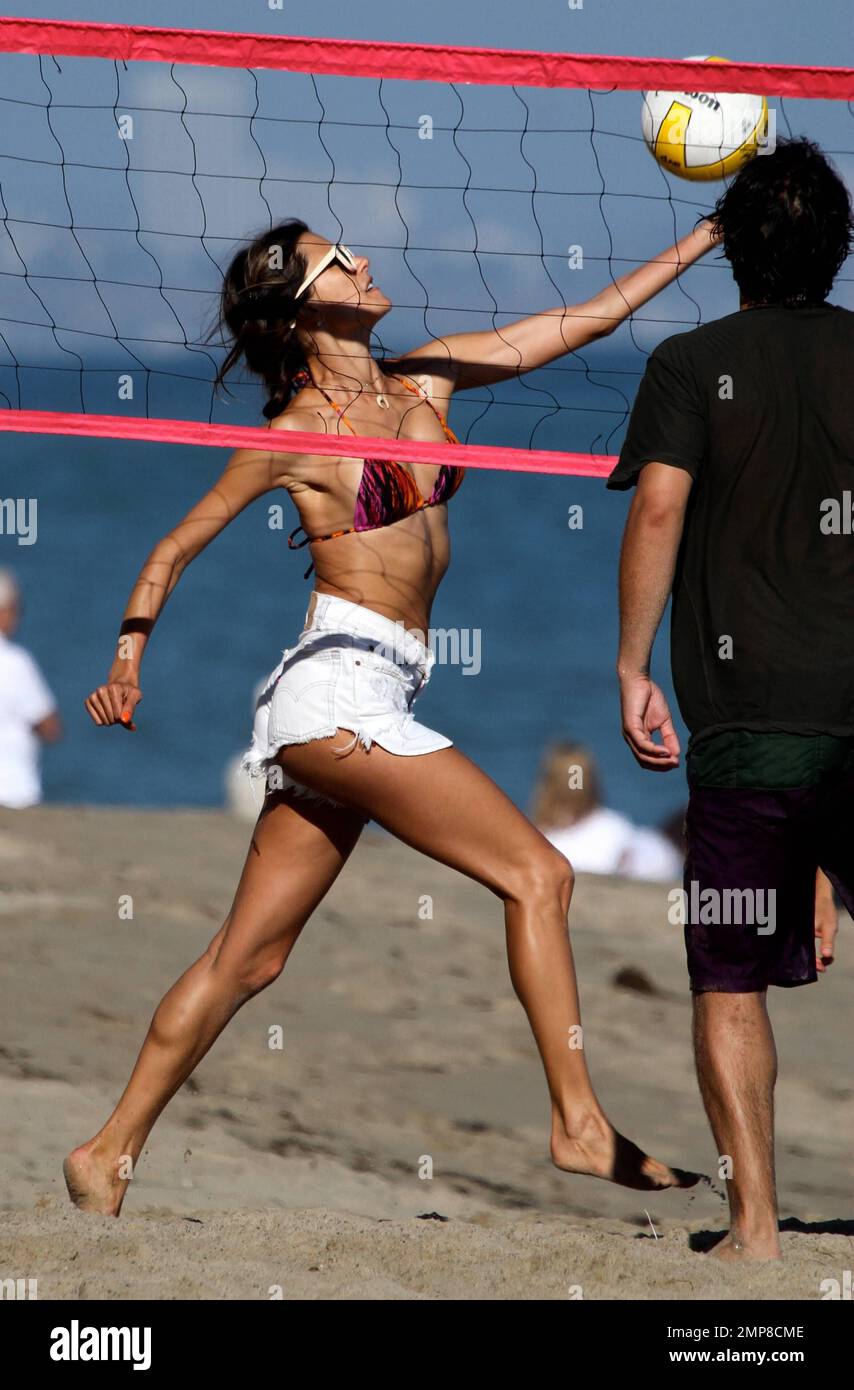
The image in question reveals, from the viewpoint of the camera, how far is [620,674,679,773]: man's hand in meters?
3.47

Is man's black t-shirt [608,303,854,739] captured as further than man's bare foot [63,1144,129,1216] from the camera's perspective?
No

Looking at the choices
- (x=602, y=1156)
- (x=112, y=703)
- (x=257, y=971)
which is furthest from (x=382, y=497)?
(x=602, y=1156)

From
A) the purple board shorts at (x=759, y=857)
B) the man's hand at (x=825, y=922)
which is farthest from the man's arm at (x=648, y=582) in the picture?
the man's hand at (x=825, y=922)

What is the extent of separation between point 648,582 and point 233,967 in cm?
133

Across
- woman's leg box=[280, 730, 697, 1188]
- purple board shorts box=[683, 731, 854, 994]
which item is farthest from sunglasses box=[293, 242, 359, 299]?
purple board shorts box=[683, 731, 854, 994]

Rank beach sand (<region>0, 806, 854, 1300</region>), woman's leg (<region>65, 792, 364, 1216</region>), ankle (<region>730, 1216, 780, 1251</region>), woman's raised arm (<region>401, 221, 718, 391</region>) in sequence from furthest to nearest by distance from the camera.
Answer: woman's raised arm (<region>401, 221, 718, 391</region>) < woman's leg (<region>65, 792, 364, 1216</region>) < beach sand (<region>0, 806, 854, 1300</region>) < ankle (<region>730, 1216, 780, 1251</region>)

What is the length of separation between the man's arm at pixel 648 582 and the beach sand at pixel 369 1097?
105 cm

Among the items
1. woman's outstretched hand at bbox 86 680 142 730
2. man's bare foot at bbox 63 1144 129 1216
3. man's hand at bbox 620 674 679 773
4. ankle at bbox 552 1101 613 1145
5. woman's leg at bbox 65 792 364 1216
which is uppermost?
woman's outstretched hand at bbox 86 680 142 730

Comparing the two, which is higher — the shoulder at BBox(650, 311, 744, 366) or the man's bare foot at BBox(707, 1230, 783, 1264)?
the shoulder at BBox(650, 311, 744, 366)

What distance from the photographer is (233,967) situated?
4137 millimetres

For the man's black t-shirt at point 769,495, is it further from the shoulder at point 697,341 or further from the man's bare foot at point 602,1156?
the man's bare foot at point 602,1156

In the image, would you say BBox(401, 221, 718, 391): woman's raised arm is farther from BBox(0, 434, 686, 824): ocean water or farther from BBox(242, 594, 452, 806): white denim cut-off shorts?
BBox(0, 434, 686, 824): ocean water

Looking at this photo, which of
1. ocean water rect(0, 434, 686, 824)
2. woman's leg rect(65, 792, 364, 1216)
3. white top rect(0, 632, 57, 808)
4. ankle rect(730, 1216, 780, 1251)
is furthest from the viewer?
ocean water rect(0, 434, 686, 824)

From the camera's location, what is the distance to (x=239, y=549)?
3450 cm
